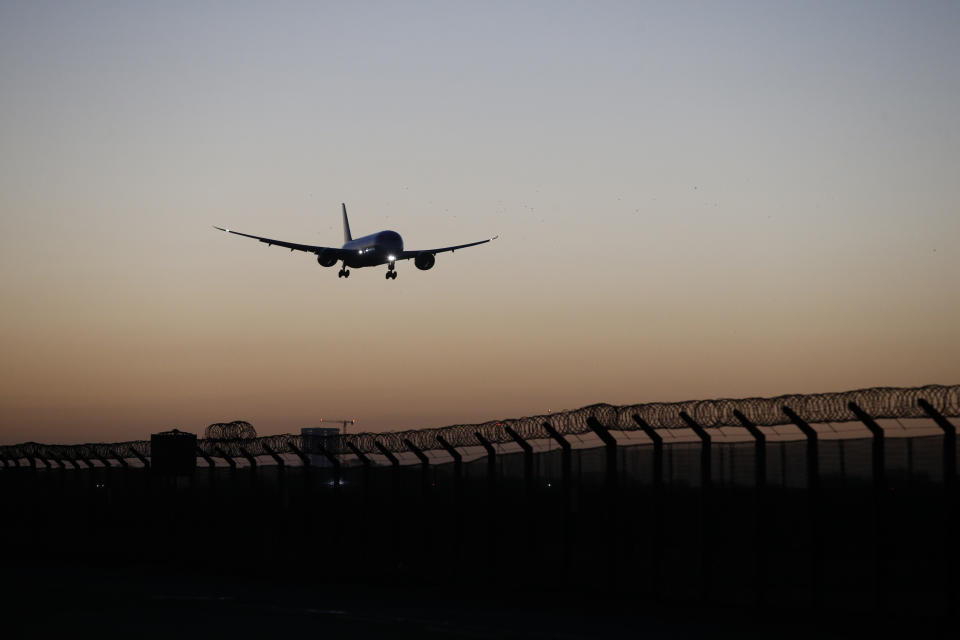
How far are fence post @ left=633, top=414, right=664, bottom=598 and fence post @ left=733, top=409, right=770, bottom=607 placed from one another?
2.00 meters

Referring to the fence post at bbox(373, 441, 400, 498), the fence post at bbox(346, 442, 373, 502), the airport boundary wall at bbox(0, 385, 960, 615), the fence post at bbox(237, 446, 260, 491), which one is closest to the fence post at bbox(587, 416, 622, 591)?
the airport boundary wall at bbox(0, 385, 960, 615)

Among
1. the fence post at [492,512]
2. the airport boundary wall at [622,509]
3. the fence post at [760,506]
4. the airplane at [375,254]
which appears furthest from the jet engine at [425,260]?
the fence post at [760,506]

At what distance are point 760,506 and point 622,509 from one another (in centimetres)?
390

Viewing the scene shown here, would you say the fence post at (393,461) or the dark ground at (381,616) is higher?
the fence post at (393,461)

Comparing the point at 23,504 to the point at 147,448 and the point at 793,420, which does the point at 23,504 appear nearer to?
the point at 147,448

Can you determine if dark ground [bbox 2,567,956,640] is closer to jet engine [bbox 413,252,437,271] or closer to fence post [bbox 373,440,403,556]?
fence post [bbox 373,440,403,556]

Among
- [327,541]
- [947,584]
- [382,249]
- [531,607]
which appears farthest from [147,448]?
[382,249]

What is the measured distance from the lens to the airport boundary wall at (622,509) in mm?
19625

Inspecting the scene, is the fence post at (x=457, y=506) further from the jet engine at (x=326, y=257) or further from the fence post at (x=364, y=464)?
the jet engine at (x=326, y=257)

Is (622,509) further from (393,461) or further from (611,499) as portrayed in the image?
(393,461)

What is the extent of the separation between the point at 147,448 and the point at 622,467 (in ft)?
67.1

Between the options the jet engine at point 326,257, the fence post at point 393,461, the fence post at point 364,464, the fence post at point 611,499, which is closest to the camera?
the fence post at point 611,499

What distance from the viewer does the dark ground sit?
19.7 m

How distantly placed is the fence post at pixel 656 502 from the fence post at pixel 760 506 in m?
2.00
